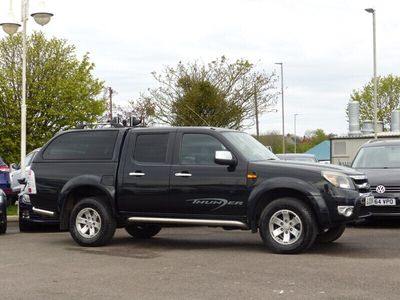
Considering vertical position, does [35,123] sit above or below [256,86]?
below

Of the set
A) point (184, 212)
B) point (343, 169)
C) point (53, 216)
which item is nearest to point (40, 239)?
point (53, 216)

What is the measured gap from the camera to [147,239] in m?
11.2

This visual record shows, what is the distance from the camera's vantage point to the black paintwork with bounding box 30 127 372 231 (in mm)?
8969

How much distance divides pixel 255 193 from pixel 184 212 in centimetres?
112

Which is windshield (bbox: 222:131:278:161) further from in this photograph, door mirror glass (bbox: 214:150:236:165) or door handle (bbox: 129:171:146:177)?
door handle (bbox: 129:171:146:177)

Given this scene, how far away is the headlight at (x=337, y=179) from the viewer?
352 inches

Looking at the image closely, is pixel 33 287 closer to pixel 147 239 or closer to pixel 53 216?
pixel 53 216

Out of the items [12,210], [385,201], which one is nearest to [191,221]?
[385,201]

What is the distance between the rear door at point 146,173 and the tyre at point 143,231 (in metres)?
1.24

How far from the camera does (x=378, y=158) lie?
13031 millimetres

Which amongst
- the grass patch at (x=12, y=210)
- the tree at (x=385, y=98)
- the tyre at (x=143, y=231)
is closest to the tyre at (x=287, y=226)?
the tyre at (x=143, y=231)

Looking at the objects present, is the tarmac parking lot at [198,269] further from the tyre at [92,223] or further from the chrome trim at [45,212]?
the chrome trim at [45,212]

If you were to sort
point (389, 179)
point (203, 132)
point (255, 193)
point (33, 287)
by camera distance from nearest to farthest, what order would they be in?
point (33, 287)
point (255, 193)
point (203, 132)
point (389, 179)

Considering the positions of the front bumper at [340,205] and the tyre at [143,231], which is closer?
the front bumper at [340,205]
